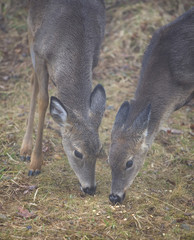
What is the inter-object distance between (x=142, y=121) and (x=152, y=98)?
2.26 feet

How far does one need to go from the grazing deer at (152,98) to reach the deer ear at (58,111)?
0.79 m

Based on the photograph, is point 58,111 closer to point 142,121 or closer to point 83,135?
point 83,135

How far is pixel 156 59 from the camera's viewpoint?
6.25 m

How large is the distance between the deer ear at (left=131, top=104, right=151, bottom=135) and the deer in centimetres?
53

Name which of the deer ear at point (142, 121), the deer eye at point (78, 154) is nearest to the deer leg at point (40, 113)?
the deer eye at point (78, 154)

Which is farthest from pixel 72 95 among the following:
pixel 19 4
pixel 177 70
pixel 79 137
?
pixel 19 4

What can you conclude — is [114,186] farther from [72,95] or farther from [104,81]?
[104,81]

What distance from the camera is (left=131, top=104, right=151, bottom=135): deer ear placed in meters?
5.45

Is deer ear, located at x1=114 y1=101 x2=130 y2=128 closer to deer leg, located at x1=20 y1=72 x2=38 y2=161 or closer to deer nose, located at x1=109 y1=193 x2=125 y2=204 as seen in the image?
deer nose, located at x1=109 y1=193 x2=125 y2=204

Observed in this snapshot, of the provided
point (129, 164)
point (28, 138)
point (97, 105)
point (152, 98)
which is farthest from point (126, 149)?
point (28, 138)

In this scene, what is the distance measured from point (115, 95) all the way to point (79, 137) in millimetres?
3665

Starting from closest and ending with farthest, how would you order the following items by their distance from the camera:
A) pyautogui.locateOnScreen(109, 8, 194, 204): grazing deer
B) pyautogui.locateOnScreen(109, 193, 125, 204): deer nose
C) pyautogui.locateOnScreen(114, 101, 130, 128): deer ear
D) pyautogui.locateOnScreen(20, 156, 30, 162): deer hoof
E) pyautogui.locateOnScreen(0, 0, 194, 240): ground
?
pyautogui.locateOnScreen(0, 0, 194, 240): ground → pyautogui.locateOnScreen(109, 193, 125, 204): deer nose → pyautogui.locateOnScreen(109, 8, 194, 204): grazing deer → pyautogui.locateOnScreen(114, 101, 130, 128): deer ear → pyautogui.locateOnScreen(20, 156, 30, 162): deer hoof

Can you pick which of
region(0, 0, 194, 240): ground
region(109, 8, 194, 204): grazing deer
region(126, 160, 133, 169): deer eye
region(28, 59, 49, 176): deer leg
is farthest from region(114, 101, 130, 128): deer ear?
region(28, 59, 49, 176): deer leg

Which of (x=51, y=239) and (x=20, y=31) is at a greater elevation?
(x=51, y=239)
